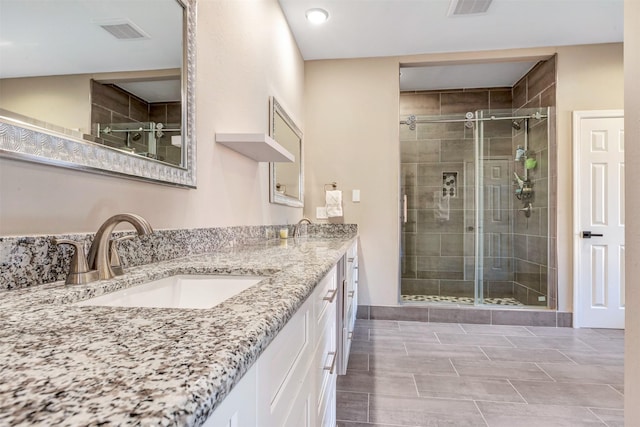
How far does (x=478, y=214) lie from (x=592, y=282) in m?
1.16

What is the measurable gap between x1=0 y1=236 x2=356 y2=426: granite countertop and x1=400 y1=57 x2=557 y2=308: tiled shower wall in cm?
338

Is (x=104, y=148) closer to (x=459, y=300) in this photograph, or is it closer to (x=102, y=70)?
(x=102, y=70)

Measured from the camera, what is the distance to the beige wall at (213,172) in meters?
0.75

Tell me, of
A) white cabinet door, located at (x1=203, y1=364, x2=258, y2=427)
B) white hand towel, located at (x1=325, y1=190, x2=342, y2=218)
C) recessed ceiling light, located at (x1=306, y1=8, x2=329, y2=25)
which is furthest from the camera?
white hand towel, located at (x1=325, y1=190, x2=342, y2=218)

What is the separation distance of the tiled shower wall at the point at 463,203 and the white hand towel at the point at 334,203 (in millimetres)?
909

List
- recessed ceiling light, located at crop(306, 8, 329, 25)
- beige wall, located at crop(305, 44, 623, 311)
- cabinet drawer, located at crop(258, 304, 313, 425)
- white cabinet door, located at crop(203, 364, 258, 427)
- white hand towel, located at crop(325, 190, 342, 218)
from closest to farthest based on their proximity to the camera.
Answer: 1. white cabinet door, located at crop(203, 364, 258, 427)
2. cabinet drawer, located at crop(258, 304, 313, 425)
3. recessed ceiling light, located at crop(306, 8, 329, 25)
4. beige wall, located at crop(305, 44, 623, 311)
5. white hand towel, located at crop(325, 190, 342, 218)

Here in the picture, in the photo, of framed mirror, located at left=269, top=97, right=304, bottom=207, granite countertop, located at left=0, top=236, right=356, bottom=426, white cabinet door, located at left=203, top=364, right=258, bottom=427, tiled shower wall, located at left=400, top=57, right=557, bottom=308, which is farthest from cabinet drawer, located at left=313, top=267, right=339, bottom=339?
tiled shower wall, located at left=400, top=57, right=557, bottom=308

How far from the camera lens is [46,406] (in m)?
0.27

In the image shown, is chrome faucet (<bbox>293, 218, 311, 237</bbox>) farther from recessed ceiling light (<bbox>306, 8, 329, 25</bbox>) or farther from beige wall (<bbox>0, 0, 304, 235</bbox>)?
recessed ceiling light (<bbox>306, 8, 329, 25</bbox>)

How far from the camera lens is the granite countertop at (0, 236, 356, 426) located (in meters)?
0.27

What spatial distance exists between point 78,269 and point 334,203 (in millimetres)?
2602

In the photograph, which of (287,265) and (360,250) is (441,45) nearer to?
(360,250)

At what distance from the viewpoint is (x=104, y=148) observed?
91cm

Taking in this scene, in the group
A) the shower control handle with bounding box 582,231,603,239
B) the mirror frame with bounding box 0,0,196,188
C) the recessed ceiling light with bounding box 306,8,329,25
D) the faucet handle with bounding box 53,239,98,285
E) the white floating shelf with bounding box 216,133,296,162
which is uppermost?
the recessed ceiling light with bounding box 306,8,329,25
